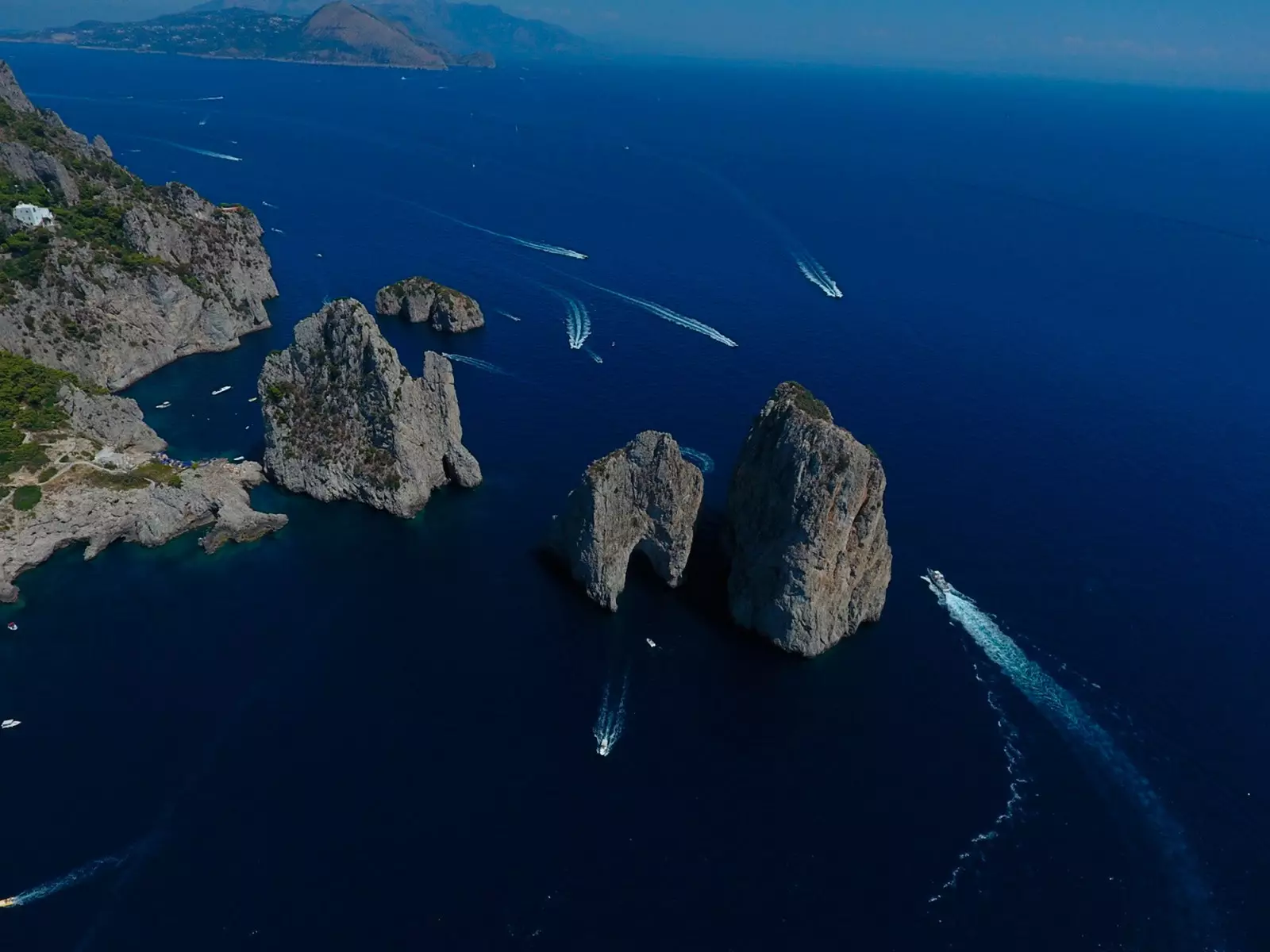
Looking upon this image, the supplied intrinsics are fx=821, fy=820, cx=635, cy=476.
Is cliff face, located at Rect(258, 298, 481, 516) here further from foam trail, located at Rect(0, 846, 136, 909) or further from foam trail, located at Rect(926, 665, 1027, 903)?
foam trail, located at Rect(926, 665, 1027, 903)

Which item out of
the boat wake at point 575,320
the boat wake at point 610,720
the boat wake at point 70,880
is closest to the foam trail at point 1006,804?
the boat wake at point 610,720

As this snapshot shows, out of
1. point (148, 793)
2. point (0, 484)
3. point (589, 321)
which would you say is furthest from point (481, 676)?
point (589, 321)

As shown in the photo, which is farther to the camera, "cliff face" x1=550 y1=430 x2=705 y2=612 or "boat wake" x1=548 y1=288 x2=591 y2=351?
"boat wake" x1=548 y1=288 x2=591 y2=351

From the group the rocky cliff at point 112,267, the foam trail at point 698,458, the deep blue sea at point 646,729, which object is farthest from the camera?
the rocky cliff at point 112,267

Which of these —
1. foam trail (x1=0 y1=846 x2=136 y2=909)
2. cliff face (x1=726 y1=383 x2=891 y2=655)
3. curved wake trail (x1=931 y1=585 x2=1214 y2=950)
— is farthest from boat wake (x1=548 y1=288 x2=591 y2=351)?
foam trail (x1=0 y1=846 x2=136 y2=909)

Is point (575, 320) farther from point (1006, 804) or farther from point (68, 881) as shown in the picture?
point (68, 881)

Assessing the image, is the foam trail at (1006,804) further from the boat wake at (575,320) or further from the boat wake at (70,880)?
the boat wake at (575,320)
